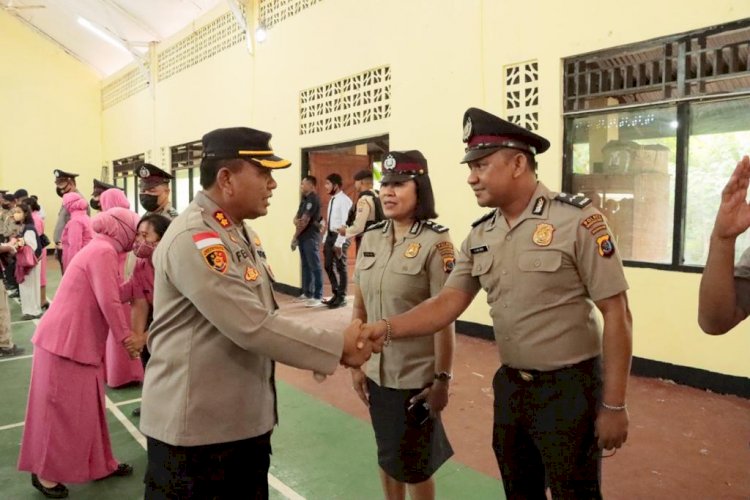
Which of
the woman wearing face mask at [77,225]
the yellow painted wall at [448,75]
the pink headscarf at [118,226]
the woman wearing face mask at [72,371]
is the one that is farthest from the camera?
the woman wearing face mask at [77,225]

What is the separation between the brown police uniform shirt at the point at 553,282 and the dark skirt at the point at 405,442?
0.44 metres

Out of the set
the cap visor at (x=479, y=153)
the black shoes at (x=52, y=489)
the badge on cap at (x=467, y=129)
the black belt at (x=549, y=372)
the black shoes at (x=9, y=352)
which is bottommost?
the black shoes at (x=52, y=489)

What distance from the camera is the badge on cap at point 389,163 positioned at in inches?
87.9

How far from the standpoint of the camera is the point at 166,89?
41.4ft

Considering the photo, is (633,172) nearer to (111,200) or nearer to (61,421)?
(111,200)

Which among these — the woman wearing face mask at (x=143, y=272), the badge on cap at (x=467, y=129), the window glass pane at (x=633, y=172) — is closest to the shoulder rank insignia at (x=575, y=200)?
the badge on cap at (x=467, y=129)

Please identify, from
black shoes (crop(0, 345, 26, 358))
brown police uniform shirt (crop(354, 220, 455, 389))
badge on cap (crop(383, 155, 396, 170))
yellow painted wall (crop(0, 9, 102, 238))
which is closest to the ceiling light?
yellow painted wall (crop(0, 9, 102, 238))

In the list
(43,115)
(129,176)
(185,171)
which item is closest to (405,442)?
(185,171)

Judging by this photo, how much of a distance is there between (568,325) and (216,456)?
1105 millimetres

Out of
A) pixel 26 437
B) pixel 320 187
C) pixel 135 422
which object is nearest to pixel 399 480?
pixel 26 437

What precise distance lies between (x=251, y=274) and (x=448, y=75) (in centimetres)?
473

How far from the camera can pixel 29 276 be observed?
7.17 metres

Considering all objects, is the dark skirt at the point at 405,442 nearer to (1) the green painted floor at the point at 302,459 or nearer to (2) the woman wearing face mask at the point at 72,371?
(1) the green painted floor at the point at 302,459

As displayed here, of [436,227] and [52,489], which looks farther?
[52,489]
